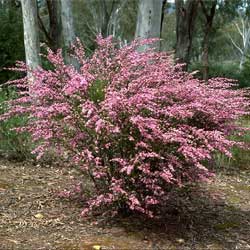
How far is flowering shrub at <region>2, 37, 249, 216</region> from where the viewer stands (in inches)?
168

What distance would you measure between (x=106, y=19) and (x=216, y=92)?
2751 centimetres

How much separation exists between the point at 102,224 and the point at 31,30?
16.7ft

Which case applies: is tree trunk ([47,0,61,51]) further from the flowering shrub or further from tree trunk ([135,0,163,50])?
the flowering shrub

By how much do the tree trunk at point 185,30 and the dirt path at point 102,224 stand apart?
945 centimetres

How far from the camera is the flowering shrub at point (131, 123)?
4277mm

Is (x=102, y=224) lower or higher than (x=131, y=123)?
lower

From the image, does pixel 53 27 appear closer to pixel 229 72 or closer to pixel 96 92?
pixel 229 72

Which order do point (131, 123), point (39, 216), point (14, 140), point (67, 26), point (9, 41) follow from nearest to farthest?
point (131, 123), point (39, 216), point (14, 140), point (9, 41), point (67, 26)

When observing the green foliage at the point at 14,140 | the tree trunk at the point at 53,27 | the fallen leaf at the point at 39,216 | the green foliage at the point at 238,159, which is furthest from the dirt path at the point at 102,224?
the tree trunk at the point at 53,27

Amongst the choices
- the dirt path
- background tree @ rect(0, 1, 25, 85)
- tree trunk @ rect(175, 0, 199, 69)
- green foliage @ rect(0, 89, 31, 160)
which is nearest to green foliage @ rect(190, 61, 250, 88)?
tree trunk @ rect(175, 0, 199, 69)

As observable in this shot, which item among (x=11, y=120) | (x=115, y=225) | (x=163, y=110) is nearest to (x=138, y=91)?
(x=163, y=110)

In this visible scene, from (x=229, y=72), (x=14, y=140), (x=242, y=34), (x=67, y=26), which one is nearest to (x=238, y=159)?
(x=14, y=140)

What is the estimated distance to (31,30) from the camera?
29.4 feet

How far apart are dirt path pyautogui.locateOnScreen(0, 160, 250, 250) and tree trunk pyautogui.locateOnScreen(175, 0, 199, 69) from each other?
31.0 feet
